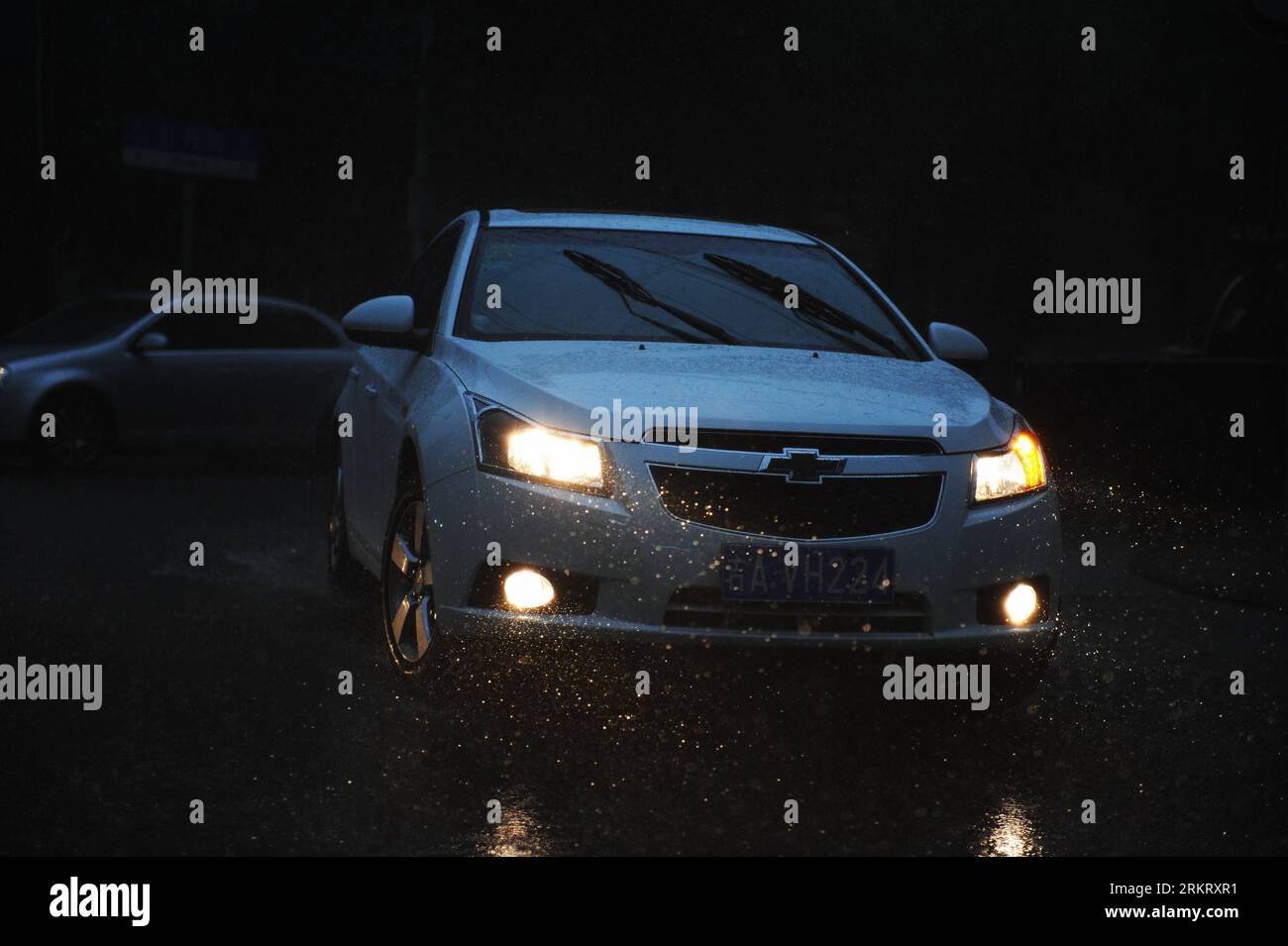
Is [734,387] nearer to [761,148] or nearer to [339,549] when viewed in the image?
[339,549]

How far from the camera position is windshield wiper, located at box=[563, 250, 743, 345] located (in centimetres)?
Result: 675

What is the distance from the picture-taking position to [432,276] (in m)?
7.96

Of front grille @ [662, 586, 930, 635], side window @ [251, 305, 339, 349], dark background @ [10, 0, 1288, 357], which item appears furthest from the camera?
dark background @ [10, 0, 1288, 357]

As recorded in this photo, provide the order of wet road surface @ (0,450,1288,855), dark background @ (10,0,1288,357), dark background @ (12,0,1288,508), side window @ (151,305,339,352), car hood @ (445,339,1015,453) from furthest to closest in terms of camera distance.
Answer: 1. dark background @ (10,0,1288,357)
2. dark background @ (12,0,1288,508)
3. side window @ (151,305,339,352)
4. car hood @ (445,339,1015,453)
5. wet road surface @ (0,450,1288,855)

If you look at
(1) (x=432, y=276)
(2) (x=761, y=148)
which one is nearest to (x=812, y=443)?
(1) (x=432, y=276)

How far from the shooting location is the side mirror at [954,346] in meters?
7.18

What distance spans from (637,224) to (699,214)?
674cm


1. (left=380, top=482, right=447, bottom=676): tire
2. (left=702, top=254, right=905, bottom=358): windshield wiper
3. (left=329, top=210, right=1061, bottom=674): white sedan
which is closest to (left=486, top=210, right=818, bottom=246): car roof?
(left=702, top=254, right=905, bottom=358): windshield wiper

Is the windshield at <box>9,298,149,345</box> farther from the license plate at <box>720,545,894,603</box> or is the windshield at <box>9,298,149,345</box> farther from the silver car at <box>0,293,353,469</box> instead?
the license plate at <box>720,545,894,603</box>

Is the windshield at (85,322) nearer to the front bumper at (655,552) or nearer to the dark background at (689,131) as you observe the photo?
the dark background at (689,131)

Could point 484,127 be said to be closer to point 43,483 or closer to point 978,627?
point 43,483

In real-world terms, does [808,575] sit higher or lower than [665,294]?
lower

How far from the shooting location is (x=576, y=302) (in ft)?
22.6
